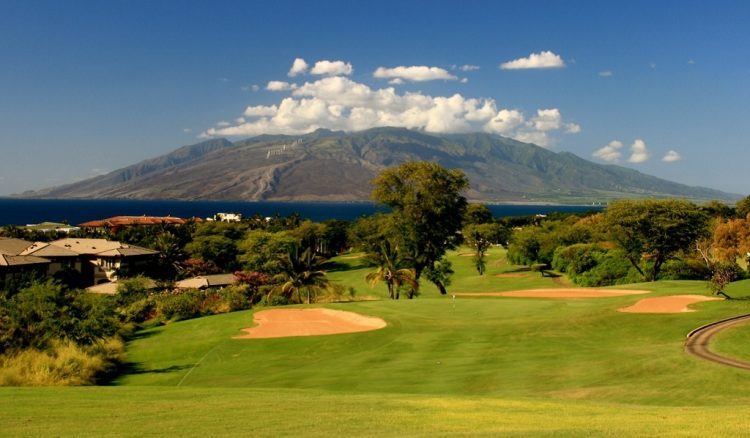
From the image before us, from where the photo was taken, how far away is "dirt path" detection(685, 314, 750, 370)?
21453mm

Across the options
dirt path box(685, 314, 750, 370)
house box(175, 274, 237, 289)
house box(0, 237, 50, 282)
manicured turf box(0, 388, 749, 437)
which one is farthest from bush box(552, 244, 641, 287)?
house box(0, 237, 50, 282)

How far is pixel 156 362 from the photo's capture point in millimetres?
32906

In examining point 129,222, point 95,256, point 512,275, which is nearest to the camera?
point 512,275

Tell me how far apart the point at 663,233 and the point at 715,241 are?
16869 mm

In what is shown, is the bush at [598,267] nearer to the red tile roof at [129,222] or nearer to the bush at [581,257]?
the bush at [581,257]

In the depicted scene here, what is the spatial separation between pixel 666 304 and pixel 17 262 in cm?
7636

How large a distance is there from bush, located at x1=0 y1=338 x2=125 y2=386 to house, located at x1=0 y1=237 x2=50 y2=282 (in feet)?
139

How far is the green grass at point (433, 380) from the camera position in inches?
490

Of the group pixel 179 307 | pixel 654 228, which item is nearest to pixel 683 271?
pixel 654 228

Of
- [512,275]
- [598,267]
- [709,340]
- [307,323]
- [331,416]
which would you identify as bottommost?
[512,275]

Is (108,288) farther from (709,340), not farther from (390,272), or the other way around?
(709,340)

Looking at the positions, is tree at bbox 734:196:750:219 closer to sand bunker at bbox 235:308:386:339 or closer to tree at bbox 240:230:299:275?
tree at bbox 240:230:299:275

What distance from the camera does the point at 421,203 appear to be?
61.1 meters

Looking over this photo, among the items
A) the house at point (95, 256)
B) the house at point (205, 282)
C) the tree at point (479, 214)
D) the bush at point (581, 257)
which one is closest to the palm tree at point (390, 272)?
the house at point (205, 282)
